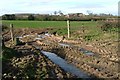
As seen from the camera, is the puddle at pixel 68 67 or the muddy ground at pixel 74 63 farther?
the puddle at pixel 68 67

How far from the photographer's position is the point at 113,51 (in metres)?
22.0

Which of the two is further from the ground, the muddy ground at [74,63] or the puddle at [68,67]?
the muddy ground at [74,63]

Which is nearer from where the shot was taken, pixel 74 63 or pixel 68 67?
pixel 68 67

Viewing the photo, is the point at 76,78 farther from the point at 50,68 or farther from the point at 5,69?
the point at 5,69

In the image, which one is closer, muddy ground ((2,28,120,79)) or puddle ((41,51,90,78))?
muddy ground ((2,28,120,79))

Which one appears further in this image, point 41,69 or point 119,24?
point 119,24

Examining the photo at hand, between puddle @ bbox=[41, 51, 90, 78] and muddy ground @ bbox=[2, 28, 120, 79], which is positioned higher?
muddy ground @ bbox=[2, 28, 120, 79]

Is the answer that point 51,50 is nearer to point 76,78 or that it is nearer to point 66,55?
point 66,55

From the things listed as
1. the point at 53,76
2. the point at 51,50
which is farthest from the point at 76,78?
the point at 51,50

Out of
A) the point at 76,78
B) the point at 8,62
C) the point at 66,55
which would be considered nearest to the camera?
the point at 76,78

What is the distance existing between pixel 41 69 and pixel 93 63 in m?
3.96

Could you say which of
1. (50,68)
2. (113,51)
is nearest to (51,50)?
(113,51)

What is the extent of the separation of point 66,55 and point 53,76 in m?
7.85

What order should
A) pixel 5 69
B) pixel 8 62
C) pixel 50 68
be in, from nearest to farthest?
pixel 5 69 < pixel 50 68 < pixel 8 62
